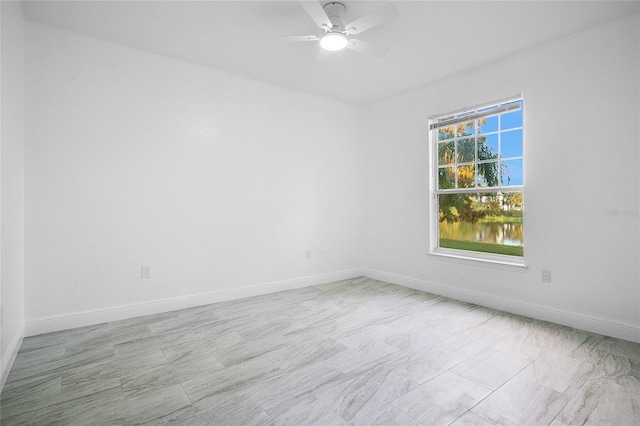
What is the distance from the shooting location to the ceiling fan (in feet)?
7.14

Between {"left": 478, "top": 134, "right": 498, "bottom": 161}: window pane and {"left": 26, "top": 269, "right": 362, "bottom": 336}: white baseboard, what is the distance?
259cm

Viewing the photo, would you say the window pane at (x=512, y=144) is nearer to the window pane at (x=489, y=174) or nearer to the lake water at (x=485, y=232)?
the window pane at (x=489, y=174)

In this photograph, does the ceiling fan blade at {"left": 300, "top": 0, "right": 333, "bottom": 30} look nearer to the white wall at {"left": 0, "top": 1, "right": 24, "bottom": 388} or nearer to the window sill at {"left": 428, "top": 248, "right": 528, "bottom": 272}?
the white wall at {"left": 0, "top": 1, "right": 24, "bottom": 388}

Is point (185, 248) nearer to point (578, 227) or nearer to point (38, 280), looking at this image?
point (38, 280)

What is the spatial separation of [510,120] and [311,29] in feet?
7.74

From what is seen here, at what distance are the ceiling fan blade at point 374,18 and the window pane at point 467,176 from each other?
2.22m

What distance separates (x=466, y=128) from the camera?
3.86 meters

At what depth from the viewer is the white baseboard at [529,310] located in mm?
2621

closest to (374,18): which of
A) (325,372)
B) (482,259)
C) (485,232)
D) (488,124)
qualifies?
(488,124)

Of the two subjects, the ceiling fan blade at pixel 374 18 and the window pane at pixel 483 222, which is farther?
the window pane at pixel 483 222

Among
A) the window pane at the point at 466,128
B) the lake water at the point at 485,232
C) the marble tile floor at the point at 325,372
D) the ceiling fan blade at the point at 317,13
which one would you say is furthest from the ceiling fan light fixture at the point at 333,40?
the lake water at the point at 485,232

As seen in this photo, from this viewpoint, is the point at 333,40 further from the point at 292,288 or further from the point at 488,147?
the point at 292,288

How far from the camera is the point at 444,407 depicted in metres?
1.72

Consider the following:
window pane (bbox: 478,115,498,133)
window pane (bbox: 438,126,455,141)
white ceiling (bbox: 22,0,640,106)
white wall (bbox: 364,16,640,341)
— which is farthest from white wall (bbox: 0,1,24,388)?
window pane (bbox: 478,115,498,133)
